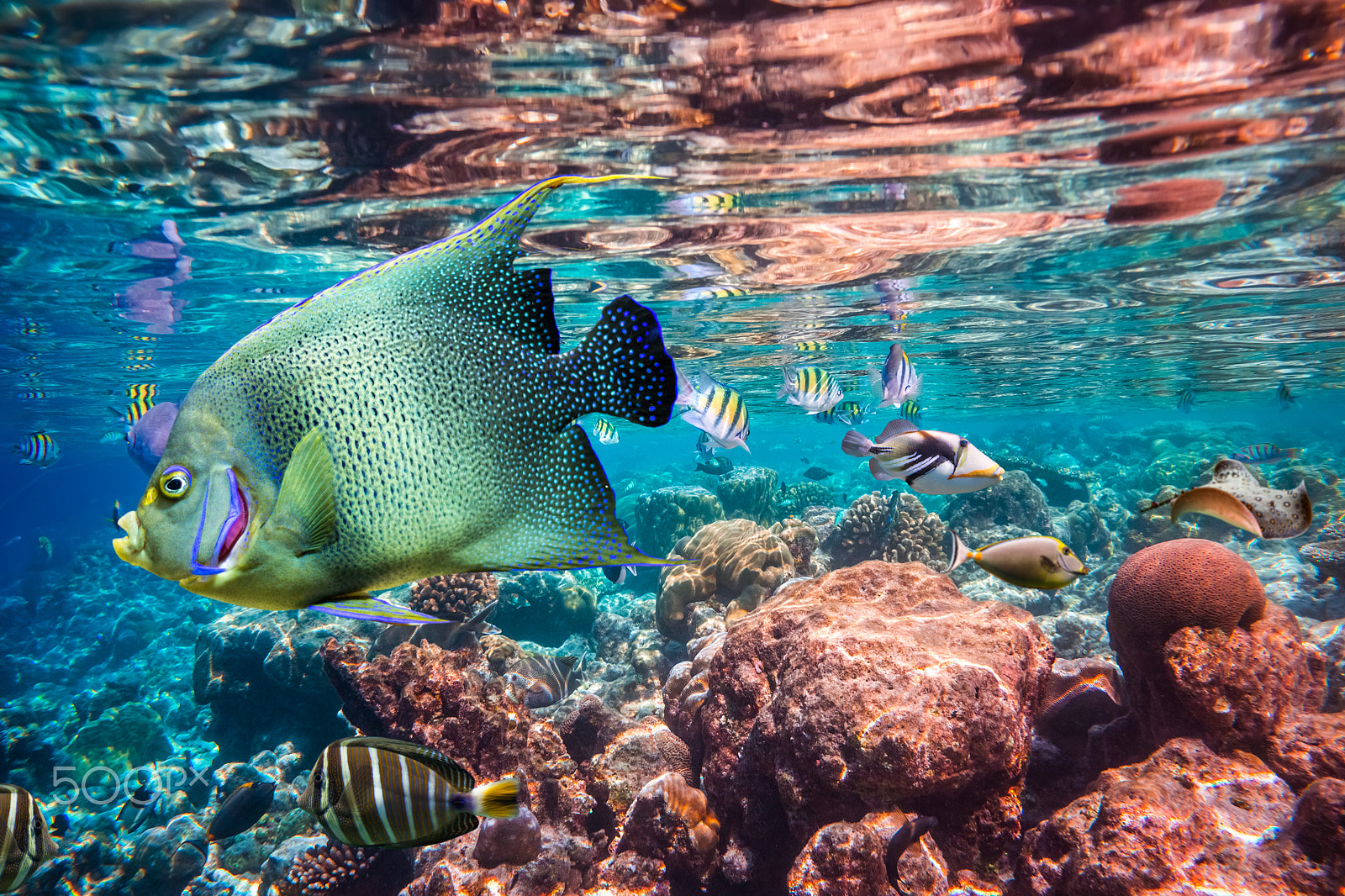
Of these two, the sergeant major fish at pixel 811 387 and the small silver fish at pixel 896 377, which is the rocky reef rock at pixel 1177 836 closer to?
the small silver fish at pixel 896 377

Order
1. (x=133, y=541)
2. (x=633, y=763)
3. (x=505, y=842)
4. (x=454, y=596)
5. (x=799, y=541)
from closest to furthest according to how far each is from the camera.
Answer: (x=133, y=541) < (x=505, y=842) < (x=633, y=763) < (x=454, y=596) < (x=799, y=541)

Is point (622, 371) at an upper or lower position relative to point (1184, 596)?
upper

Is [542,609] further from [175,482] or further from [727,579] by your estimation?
[175,482]

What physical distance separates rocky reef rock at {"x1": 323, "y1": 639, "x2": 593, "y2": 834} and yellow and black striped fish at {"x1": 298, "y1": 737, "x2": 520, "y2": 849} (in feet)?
8.29

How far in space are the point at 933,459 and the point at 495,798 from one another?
10.3 feet

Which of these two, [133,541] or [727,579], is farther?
[727,579]

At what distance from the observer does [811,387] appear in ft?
23.3

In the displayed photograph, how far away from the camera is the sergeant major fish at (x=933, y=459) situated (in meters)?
A: 3.74

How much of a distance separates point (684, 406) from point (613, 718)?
3.67 metres

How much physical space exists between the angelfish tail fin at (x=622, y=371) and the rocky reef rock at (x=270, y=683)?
407 inches

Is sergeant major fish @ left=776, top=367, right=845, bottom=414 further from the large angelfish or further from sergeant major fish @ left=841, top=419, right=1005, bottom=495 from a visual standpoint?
the large angelfish

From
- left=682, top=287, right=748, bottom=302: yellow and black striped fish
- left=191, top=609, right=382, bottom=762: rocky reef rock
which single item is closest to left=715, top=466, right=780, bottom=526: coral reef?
left=682, top=287, right=748, bottom=302: yellow and black striped fish

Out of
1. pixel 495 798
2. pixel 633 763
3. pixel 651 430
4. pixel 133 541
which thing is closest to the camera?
pixel 133 541

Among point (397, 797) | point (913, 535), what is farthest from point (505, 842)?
point (913, 535)
